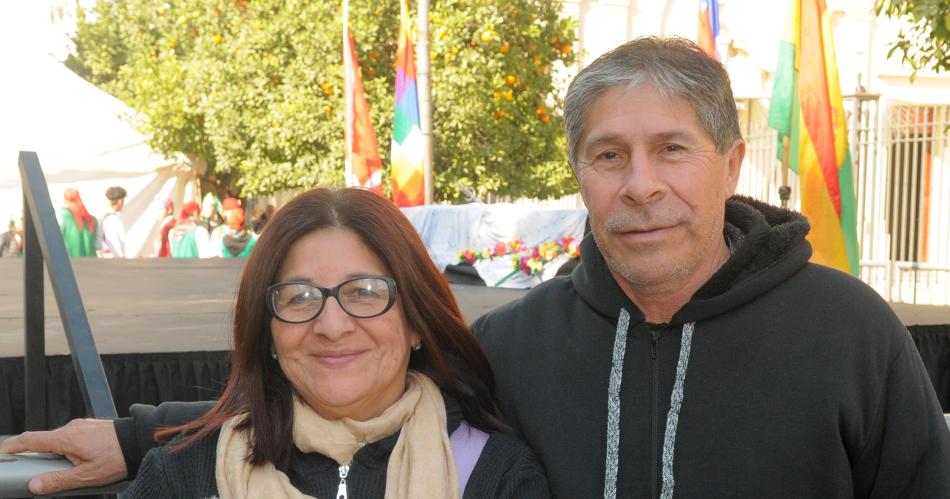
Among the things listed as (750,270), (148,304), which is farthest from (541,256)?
(750,270)

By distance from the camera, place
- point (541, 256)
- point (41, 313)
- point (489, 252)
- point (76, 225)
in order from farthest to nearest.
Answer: point (76, 225)
point (489, 252)
point (541, 256)
point (41, 313)

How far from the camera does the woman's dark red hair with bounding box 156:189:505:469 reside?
2.04 meters

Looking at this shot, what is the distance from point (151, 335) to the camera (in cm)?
426

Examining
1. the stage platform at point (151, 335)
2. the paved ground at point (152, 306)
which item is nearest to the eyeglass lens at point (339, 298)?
the paved ground at point (152, 306)

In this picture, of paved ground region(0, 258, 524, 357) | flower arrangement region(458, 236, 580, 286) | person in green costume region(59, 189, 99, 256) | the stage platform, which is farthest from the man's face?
person in green costume region(59, 189, 99, 256)

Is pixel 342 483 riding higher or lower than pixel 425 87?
lower

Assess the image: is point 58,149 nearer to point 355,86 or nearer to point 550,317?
point 355,86

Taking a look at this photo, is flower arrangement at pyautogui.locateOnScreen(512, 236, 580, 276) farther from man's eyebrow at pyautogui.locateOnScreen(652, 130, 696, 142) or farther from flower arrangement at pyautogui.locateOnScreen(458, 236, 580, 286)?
man's eyebrow at pyautogui.locateOnScreen(652, 130, 696, 142)

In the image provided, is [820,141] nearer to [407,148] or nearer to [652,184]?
[407,148]

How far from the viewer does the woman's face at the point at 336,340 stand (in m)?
1.99

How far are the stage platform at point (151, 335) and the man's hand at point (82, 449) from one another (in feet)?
3.14

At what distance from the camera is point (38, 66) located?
11.9 m

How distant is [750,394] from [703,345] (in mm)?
124

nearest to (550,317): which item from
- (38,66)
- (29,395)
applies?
(29,395)
